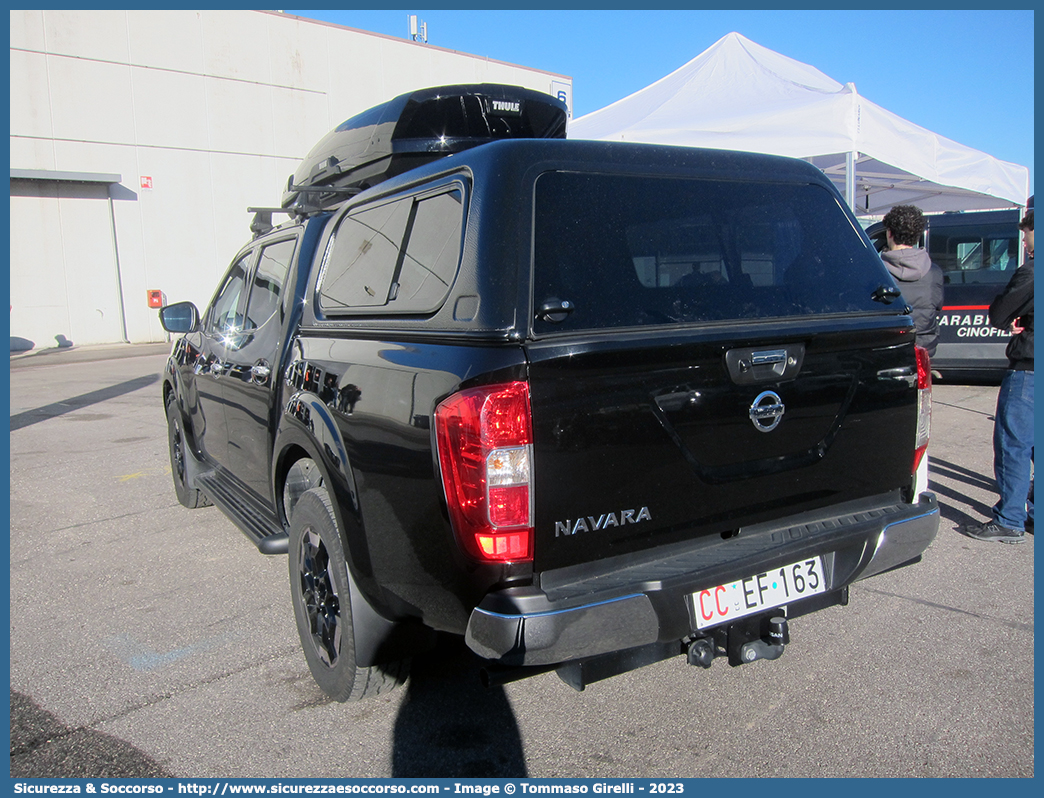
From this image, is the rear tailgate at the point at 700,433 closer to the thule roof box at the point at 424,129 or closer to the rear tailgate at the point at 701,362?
the rear tailgate at the point at 701,362

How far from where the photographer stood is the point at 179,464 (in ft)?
17.9

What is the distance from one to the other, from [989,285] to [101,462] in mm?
9716

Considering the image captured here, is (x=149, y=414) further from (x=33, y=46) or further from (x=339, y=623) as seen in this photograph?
(x=33, y=46)

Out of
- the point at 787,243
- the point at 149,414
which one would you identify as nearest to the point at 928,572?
the point at 787,243

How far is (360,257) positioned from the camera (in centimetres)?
316

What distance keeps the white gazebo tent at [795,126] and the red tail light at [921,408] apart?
305 inches

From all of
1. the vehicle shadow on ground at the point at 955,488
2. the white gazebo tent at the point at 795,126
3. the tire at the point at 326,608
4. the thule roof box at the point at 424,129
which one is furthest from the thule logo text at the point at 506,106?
the white gazebo tent at the point at 795,126

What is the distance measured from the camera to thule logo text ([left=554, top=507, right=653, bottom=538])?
220 cm

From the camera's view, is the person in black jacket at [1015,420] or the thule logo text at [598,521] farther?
the person in black jacket at [1015,420]

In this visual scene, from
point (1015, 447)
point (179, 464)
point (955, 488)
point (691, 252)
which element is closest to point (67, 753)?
point (691, 252)

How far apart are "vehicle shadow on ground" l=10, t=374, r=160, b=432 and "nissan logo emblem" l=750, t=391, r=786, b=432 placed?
28.8 ft

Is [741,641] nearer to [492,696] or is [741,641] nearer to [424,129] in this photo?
[492,696]

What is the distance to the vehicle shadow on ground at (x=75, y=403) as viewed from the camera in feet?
30.5

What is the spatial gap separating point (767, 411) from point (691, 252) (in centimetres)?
63
